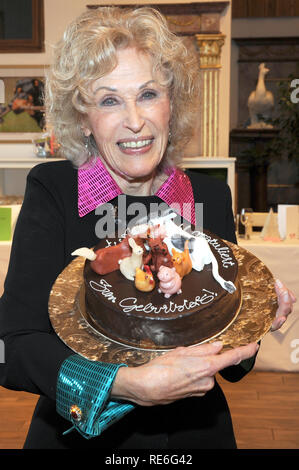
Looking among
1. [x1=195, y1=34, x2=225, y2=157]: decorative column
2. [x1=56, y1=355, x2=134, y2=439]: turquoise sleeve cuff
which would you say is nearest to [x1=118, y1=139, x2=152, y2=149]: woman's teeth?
[x1=56, y1=355, x2=134, y2=439]: turquoise sleeve cuff

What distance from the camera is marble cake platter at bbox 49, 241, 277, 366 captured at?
3.08 ft

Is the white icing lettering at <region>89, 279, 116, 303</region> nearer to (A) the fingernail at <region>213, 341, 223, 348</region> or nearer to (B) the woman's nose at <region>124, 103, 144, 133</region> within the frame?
(A) the fingernail at <region>213, 341, 223, 348</region>

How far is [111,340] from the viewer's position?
0.96 meters

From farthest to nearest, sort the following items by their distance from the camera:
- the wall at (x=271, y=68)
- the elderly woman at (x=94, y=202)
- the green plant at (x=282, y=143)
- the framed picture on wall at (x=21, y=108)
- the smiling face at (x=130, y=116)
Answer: the wall at (x=271, y=68), the green plant at (x=282, y=143), the framed picture on wall at (x=21, y=108), the smiling face at (x=130, y=116), the elderly woman at (x=94, y=202)

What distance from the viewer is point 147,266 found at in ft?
3.29

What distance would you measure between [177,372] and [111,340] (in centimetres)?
15

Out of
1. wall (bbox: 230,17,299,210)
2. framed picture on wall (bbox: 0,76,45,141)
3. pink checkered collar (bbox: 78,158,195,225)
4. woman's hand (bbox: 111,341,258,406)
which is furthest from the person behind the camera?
wall (bbox: 230,17,299,210)

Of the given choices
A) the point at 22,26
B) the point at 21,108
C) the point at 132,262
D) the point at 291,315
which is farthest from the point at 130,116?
the point at 22,26

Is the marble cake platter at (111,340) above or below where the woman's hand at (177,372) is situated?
above

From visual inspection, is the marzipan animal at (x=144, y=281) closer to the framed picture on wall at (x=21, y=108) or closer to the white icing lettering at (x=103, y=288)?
the white icing lettering at (x=103, y=288)

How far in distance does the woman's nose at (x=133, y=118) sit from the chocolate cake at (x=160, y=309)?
0.35m

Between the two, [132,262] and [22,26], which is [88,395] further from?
[22,26]

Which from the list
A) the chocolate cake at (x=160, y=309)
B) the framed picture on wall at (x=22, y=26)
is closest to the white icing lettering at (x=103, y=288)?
the chocolate cake at (x=160, y=309)

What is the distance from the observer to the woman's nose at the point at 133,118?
1183 millimetres
